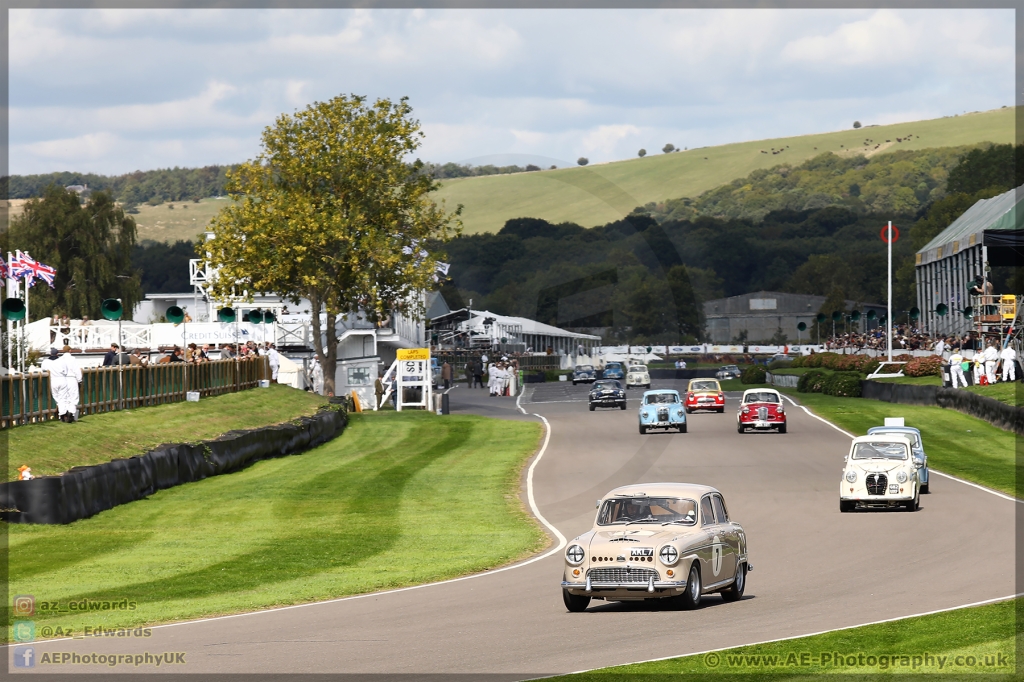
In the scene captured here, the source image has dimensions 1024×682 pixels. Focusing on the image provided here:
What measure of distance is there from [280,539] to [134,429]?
9956mm

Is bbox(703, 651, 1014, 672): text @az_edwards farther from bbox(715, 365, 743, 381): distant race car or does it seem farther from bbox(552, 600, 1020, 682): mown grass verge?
bbox(715, 365, 743, 381): distant race car

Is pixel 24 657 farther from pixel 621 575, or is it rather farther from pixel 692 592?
pixel 692 592

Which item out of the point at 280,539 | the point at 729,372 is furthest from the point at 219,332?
the point at 729,372

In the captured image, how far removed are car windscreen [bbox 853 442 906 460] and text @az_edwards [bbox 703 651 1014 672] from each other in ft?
48.1

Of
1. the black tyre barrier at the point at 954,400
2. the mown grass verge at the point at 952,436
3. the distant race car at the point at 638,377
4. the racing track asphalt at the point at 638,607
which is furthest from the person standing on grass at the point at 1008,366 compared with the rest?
the distant race car at the point at 638,377

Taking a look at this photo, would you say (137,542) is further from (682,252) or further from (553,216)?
(682,252)

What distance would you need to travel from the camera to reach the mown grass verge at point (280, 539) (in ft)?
57.0

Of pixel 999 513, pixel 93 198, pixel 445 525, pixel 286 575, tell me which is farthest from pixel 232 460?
pixel 93 198

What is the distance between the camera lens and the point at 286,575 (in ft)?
62.7

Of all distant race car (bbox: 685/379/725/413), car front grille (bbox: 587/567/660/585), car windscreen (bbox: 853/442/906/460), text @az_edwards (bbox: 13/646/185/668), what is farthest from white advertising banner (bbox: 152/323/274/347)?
text @az_edwards (bbox: 13/646/185/668)

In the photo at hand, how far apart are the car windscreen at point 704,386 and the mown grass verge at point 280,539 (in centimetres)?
1868

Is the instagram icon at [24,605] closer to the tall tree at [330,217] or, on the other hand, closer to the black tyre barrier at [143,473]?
the black tyre barrier at [143,473]

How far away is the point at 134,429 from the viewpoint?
3133 centimetres

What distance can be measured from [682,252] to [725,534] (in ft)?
557
